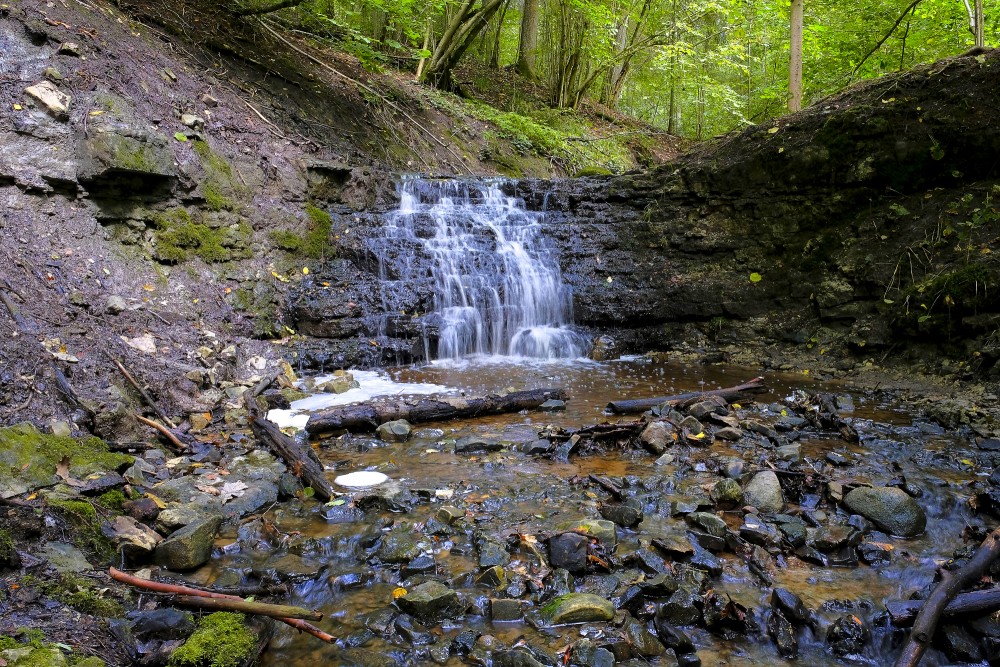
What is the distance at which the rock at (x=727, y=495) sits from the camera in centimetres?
344

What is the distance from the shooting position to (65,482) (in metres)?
2.98

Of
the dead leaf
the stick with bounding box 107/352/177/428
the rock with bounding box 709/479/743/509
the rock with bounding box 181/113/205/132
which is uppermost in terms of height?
the rock with bounding box 181/113/205/132

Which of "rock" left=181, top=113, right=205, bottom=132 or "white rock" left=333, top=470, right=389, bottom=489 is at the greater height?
"rock" left=181, top=113, right=205, bottom=132

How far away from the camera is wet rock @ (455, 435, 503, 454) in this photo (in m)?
4.42

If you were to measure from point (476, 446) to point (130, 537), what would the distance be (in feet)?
7.89

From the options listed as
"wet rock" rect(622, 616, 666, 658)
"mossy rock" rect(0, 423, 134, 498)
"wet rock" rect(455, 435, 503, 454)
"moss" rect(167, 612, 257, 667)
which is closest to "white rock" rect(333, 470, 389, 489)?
"wet rock" rect(455, 435, 503, 454)

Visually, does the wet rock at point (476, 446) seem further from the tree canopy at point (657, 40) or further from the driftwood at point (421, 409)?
the tree canopy at point (657, 40)

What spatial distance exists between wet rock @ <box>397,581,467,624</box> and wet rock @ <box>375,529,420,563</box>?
1.22 feet

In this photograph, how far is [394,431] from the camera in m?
4.73

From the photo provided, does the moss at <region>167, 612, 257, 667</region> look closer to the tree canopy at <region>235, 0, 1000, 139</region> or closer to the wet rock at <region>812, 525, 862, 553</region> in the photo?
the wet rock at <region>812, 525, 862, 553</region>

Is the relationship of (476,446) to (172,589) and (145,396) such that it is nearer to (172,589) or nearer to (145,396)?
(172,589)

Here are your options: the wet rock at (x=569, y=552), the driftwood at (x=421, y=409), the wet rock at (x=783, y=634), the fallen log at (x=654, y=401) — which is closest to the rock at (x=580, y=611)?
the wet rock at (x=569, y=552)

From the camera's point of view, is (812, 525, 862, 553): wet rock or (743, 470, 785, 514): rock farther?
(743, 470, 785, 514): rock

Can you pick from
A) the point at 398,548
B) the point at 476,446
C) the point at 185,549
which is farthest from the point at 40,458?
the point at 476,446
